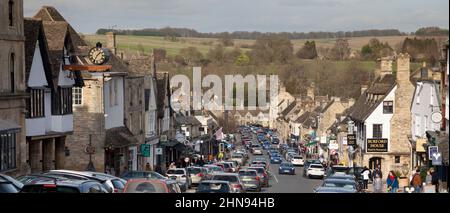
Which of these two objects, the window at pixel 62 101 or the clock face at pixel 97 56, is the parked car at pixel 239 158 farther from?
the window at pixel 62 101

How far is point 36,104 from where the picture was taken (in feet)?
159

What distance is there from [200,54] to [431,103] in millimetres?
14693

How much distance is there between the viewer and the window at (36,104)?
47.7 metres

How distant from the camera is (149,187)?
2442 centimetres

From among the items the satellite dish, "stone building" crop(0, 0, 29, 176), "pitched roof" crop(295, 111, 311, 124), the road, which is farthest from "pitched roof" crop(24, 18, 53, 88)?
"pitched roof" crop(295, 111, 311, 124)

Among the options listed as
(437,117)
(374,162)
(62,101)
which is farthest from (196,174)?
(374,162)

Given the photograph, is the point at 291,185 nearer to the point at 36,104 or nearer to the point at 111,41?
the point at 36,104

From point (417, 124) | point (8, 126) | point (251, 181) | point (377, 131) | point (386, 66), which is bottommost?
point (377, 131)

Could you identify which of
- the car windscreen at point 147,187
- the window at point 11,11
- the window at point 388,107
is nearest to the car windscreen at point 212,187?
the car windscreen at point 147,187

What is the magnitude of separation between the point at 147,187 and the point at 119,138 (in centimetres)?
4126

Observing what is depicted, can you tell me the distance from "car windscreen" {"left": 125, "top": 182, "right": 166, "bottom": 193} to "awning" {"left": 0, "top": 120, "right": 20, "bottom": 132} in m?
16.9

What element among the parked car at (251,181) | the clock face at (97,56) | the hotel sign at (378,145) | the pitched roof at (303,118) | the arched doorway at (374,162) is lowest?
the pitched roof at (303,118)

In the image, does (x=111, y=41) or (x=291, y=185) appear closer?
(x=291, y=185)
